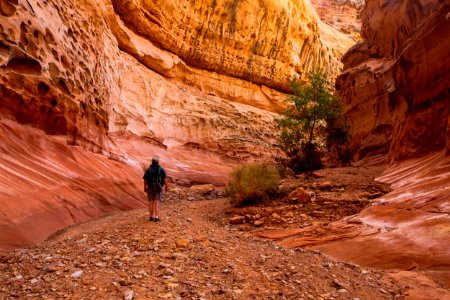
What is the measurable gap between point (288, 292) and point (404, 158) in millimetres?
8003

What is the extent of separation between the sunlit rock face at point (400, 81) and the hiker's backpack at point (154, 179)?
6.24 m

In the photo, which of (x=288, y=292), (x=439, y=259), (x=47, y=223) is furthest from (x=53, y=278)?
(x=439, y=259)

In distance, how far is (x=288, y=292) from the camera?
3.77 m

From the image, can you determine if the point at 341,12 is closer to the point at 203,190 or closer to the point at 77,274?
the point at 203,190

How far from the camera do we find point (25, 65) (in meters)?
10.3

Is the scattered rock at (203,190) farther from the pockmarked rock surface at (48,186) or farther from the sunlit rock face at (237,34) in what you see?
the sunlit rock face at (237,34)

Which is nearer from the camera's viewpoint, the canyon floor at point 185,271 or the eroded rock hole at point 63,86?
the canyon floor at point 185,271

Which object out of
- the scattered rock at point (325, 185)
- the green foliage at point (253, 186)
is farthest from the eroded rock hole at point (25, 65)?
the scattered rock at point (325, 185)

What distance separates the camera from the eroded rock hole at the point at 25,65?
9945 mm

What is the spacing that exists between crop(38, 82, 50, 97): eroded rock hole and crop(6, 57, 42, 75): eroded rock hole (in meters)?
0.37

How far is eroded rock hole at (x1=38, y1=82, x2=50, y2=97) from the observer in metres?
10.8

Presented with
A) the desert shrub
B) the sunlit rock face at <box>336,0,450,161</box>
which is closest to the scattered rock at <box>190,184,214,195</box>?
the desert shrub

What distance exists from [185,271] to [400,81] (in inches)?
412

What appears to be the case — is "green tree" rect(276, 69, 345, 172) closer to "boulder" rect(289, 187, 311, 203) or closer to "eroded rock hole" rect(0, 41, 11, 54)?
"boulder" rect(289, 187, 311, 203)
